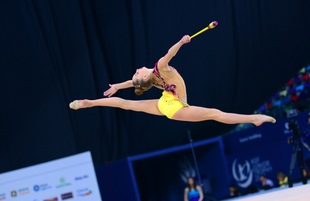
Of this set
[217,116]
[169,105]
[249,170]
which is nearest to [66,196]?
[169,105]

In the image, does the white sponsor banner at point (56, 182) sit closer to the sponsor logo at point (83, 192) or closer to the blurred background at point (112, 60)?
the sponsor logo at point (83, 192)

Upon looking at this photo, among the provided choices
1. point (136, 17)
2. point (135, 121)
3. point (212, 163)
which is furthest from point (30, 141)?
point (212, 163)

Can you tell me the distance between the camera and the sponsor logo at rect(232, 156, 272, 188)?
5715 millimetres

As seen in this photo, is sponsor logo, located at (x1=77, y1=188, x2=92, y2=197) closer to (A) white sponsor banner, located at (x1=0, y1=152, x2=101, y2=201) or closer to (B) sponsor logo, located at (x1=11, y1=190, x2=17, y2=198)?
(A) white sponsor banner, located at (x1=0, y1=152, x2=101, y2=201)

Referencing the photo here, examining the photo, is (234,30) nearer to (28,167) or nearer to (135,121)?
(135,121)

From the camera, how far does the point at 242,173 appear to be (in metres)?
5.97

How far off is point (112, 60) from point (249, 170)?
3.26 m

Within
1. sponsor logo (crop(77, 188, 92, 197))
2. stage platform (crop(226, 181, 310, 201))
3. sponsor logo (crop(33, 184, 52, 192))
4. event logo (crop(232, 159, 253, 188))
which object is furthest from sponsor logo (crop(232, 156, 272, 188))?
sponsor logo (crop(33, 184, 52, 192))

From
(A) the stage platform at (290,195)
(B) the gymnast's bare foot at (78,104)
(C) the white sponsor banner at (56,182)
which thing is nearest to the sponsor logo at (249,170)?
(A) the stage platform at (290,195)

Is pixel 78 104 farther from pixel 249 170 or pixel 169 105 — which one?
pixel 249 170

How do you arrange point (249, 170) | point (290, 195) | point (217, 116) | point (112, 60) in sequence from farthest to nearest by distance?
point (249, 170), point (112, 60), point (217, 116), point (290, 195)

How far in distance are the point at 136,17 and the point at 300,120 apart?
3.31 meters

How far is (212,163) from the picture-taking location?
6336 millimetres

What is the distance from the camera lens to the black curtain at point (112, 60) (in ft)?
17.4
